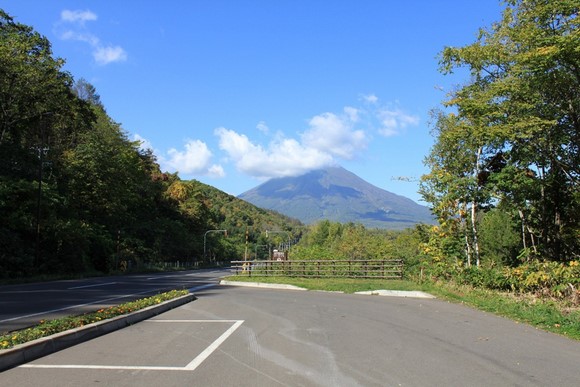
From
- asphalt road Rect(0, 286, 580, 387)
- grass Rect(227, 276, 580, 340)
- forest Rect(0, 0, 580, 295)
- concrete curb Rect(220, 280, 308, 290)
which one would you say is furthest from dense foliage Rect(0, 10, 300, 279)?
asphalt road Rect(0, 286, 580, 387)

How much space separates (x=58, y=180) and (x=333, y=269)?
28617mm

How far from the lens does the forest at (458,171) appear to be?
1683cm

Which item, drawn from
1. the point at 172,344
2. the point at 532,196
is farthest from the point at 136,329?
the point at 532,196

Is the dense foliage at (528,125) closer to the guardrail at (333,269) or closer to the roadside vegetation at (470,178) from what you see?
the roadside vegetation at (470,178)

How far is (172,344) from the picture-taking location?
809 centimetres

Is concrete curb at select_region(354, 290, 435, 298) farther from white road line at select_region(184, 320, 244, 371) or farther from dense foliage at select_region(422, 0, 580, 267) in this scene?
white road line at select_region(184, 320, 244, 371)

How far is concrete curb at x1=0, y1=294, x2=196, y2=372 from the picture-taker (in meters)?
6.43

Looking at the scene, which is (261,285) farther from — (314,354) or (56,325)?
(314,354)

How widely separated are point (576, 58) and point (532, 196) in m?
7.16

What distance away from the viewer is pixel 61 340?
761 cm

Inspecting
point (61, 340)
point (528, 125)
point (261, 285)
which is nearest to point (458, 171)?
point (528, 125)

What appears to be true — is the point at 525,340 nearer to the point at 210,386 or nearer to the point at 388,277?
the point at 210,386

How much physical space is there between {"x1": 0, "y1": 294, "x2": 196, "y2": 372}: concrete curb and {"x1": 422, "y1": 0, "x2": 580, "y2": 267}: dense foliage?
14.1 metres

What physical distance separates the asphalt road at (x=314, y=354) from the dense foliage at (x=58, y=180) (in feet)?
83.1
